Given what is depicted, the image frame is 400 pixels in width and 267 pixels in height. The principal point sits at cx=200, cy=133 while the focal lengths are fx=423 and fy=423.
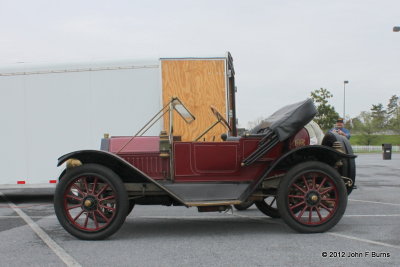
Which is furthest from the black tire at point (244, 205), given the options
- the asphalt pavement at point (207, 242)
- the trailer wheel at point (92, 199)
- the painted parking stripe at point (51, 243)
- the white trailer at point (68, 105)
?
the painted parking stripe at point (51, 243)

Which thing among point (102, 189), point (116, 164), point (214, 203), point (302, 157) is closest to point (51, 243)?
point (102, 189)

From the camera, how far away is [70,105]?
822 centimetres

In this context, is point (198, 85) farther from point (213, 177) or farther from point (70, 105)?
point (213, 177)

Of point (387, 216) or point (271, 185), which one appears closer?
point (271, 185)

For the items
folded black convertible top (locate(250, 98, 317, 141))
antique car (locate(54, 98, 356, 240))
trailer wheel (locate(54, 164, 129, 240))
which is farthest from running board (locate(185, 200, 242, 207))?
folded black convertible top (locate(250, 98, 317, 141))

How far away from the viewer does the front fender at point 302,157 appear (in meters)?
4.95

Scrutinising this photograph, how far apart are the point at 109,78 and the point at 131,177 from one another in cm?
365

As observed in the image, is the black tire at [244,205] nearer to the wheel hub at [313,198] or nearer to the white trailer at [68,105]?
the wheel hub at [313,198]

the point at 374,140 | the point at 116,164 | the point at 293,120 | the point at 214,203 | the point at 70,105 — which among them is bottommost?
the point at 374,140

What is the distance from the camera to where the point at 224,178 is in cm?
510

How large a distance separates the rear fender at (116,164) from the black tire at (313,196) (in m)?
1.22

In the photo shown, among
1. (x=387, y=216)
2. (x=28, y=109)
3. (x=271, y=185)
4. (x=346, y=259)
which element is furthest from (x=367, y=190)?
(x=28, y=109)

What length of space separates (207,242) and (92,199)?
141 cm

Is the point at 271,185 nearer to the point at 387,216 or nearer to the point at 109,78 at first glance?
the point at 387,216
